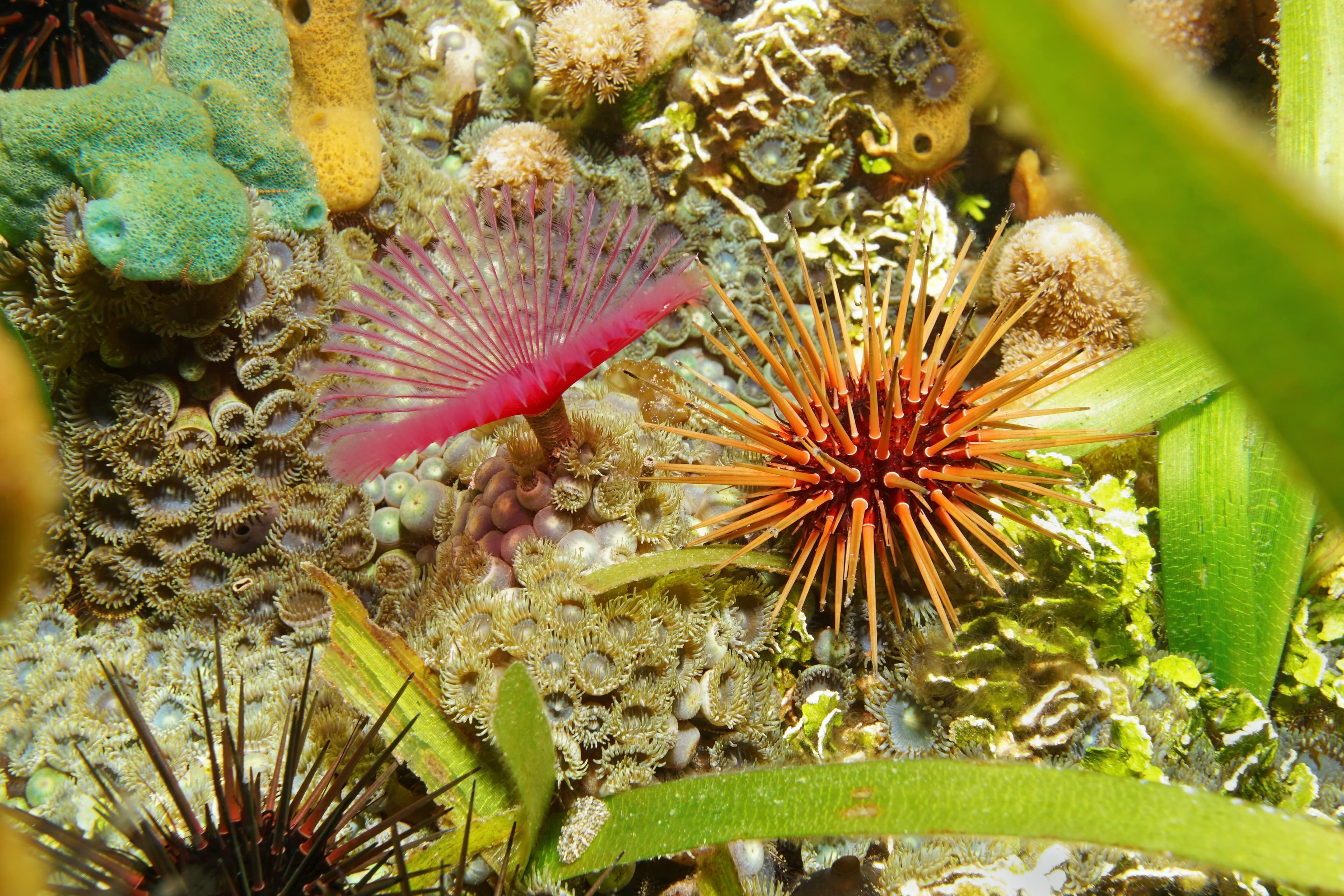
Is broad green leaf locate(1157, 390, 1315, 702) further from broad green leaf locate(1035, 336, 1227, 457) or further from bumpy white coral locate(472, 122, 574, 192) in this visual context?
bumpy white coral locate(472, 122, 574, 192)

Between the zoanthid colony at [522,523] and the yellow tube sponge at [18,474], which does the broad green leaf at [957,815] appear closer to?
the zoanthid colony at [522,523]

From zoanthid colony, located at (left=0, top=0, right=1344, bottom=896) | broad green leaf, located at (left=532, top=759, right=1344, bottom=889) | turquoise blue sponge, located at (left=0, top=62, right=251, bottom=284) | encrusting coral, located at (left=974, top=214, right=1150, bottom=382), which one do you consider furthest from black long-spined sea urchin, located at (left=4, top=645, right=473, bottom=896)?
encrusting coral, located at (left=974, top=214, right=1150, bottom=382)

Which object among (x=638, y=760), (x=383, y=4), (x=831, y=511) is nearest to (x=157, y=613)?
(x=638, y=760)

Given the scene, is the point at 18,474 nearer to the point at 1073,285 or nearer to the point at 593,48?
the point at 593,48

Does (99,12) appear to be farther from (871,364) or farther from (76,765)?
(871,364)

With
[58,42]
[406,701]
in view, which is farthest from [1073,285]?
[58,42]

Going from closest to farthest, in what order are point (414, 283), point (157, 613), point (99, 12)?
point (157, 613)
point (414, 283)
point (99, 12)

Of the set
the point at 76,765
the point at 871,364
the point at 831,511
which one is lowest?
the point at 76,765
